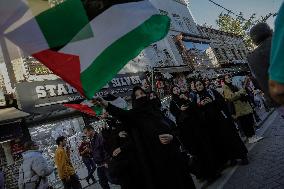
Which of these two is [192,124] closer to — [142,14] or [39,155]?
[39,155]

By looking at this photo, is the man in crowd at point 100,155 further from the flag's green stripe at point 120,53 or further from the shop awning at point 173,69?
the shop awning at point 173,69

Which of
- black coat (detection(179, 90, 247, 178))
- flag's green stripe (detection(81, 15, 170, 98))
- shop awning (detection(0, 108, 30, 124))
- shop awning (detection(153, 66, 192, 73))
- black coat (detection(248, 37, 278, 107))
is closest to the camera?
flag's green stripe (detection(81, 15, 170, 98))

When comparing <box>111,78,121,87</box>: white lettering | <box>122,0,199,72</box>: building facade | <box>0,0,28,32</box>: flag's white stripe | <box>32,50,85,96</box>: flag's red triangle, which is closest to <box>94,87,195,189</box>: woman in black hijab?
<box>32,50,85,96</box>: flag's red triangle

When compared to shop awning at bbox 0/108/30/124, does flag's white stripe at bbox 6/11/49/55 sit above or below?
below

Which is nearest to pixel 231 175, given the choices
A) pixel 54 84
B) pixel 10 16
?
pixel 10 16

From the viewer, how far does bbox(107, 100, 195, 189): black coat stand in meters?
4.85

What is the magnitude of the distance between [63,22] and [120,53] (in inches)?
24.7

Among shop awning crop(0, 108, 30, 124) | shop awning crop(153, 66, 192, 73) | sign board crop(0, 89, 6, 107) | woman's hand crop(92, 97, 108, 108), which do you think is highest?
shop awning crop(153, 66, 192, 73)

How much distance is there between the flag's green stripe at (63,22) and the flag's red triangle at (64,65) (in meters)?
0.09

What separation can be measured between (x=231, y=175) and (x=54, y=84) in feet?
41.2

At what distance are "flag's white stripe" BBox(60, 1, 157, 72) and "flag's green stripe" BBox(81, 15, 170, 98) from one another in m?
0.04

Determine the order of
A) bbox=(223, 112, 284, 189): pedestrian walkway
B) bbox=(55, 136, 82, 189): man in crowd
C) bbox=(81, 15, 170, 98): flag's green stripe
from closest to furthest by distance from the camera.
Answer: bbox=(81, 15, 170, 98): flag's green stripe
bbox=(223, 112, 284, 189): pedestrian walkway
bbox=(55, 136, 82, 189): man in crowd

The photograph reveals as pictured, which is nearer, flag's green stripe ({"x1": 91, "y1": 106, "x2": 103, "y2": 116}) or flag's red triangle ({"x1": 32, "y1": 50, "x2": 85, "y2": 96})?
flag's red triangle ({"x1": 32, "y1": 50, "x2": 85, "y2": 96})

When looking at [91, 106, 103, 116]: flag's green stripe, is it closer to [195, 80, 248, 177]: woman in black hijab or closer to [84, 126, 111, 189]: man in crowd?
[195, 80, 248, 177]: woman in black hijab
